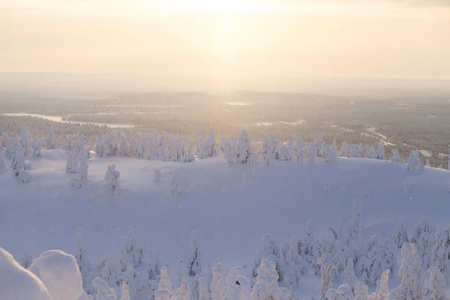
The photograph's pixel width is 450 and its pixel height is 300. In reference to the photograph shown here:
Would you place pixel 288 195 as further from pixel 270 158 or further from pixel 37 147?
pixel 37 147

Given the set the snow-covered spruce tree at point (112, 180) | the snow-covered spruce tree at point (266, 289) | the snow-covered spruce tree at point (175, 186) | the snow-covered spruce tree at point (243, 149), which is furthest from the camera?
the snow-covered spruce tree at point (243, 149)

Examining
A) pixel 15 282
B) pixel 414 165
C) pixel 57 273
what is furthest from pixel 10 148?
pixel 15 282

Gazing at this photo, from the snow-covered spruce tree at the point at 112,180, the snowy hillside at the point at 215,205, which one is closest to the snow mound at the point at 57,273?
the snowy hillside at the point at 215,205

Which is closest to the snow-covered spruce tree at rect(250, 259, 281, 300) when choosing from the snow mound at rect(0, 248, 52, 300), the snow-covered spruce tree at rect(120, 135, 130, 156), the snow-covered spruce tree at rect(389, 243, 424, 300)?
the snow mound at rect(0, 248, 52, 300)

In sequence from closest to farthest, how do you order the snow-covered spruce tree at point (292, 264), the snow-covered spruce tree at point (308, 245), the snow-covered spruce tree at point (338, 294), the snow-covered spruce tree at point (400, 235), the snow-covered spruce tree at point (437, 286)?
the snow-covered spruce tree at point (338, 294)
the snow-covered spruce tree at point (437, 286)
the snow-covered spruce tree at point (292, 264)
the snow-covered spruce tree at point (308, 245)
the snow-covered spruce tree at point (400, 235)

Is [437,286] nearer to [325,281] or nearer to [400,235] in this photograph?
[325,281]

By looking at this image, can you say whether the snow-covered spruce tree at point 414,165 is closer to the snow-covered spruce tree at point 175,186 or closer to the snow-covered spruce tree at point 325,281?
the snow-covered spruce tree at point 175,186
